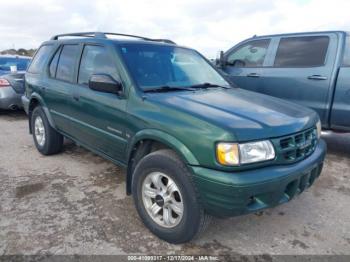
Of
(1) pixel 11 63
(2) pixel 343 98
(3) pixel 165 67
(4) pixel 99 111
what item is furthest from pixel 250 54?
(1) pixel 11 63

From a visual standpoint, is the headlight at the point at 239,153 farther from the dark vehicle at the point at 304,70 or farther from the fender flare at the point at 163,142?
the dark vehicle at the point at 304,70

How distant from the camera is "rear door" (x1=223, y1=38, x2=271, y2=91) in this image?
18.7 ft

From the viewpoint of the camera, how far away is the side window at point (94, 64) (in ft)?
11.0

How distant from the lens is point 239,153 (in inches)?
90.4

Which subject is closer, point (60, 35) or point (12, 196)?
point (12, 196)

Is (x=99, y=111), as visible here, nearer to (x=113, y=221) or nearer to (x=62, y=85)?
(x=62, y=85)

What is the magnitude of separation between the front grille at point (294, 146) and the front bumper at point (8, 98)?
6.95 metres

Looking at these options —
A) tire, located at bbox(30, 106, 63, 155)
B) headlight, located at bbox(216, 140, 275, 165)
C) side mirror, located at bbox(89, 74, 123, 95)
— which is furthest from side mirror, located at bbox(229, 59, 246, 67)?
headlight, located at bbox(216, 140, 275, 165)

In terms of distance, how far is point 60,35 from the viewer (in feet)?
15.8

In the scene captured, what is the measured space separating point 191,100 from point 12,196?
7.42ft

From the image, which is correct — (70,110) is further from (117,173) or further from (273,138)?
(273,138)

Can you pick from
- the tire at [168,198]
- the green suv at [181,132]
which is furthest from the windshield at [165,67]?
the tire at [168,198]

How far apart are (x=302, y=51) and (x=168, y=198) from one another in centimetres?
383

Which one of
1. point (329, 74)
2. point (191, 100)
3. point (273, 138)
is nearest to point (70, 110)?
point (191, 100)
